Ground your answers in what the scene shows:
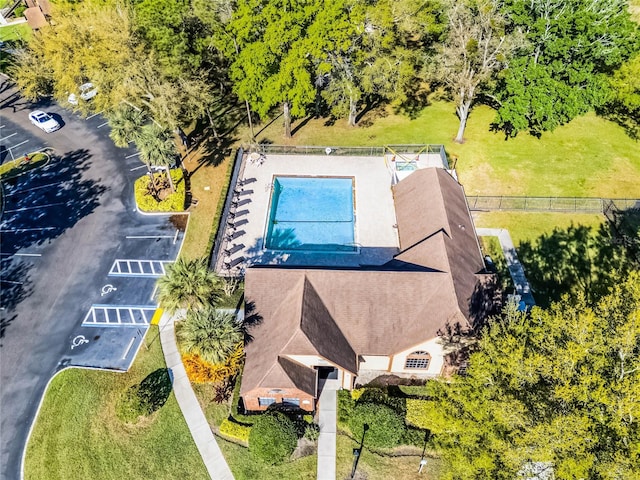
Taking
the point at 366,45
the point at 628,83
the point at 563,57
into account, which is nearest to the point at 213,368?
the point at 366,45

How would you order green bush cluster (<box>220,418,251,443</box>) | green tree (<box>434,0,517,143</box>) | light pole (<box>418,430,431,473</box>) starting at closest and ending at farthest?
1. light pole (<box>418,430,431,473</box>)
2. green bush cluster (<box>220,418,251,443</box>)
3. green tree (<box>434,0,517,143</box>)

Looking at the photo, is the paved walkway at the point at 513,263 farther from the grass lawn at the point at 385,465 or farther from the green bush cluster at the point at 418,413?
the grass lawn at the point at 385,465

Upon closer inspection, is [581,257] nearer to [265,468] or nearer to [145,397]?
[265,468]

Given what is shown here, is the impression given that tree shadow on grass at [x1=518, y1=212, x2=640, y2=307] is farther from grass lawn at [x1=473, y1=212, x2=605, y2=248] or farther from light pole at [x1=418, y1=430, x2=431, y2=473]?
light pole at [x1=418, y1=430, x2=431, y2=473]

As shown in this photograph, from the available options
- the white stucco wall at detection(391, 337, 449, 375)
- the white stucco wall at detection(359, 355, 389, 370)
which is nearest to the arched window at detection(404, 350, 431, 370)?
the white stucco wall at detection(391, 337, 449, 375)

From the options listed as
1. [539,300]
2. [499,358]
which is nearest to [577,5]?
[539,300]

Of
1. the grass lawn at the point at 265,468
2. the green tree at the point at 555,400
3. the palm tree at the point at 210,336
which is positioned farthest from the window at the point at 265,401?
the green tree at the point at 555,400
